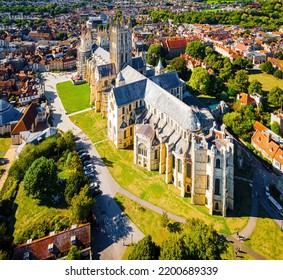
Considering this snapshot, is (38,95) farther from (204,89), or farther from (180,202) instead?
(180,202)

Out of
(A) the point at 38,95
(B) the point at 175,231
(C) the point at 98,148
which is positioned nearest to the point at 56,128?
(C) the point at 98,148

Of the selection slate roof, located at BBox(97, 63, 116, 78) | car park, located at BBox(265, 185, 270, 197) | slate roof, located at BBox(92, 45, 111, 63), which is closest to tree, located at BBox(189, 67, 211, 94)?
slate roof, located at BBox(92, 45, 111, 63)

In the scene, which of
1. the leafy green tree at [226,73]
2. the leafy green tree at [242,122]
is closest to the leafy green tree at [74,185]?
the leafy green tree at [242,122]

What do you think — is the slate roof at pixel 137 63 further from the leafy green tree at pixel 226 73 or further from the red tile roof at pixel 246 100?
the leafy green tree at pixel 226 73

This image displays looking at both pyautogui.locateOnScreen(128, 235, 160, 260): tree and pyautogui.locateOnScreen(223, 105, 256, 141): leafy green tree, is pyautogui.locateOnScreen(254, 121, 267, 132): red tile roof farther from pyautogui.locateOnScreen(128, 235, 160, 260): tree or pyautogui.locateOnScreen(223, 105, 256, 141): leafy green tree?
pyautogui.locateOnScreen(128, 235, 160, 260): tree
